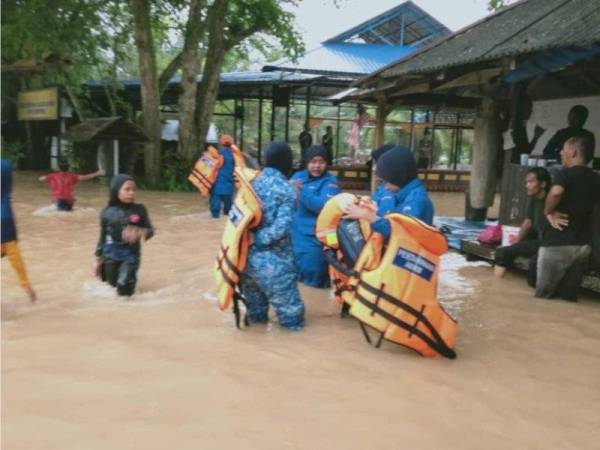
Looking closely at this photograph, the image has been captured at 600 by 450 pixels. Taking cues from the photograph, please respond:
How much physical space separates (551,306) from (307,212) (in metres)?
2.40

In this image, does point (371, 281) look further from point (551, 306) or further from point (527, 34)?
point (527, 34)

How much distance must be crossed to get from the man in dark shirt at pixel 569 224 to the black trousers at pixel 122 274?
376cm

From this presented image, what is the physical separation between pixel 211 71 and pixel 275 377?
44.2 ft

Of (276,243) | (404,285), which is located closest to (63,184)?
(276,243)

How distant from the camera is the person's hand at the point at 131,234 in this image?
214 inches

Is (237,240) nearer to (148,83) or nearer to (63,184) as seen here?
(63,184)

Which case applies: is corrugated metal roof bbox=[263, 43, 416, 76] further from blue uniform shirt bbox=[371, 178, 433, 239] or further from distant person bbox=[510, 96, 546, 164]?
blue uniform shirt bbox=[371, 178, 433, 239]

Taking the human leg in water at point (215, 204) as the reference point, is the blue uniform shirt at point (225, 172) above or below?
above

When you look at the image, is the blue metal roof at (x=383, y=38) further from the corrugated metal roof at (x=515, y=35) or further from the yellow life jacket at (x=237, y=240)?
the yellow life jacket at (x=237, y=240)

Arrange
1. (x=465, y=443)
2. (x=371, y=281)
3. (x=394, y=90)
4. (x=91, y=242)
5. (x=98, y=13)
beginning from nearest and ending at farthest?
(x=465, y=443) → (x=371, y=281) → (x=91, y=242) → (x=394, y=90) → (x=98, y=13)

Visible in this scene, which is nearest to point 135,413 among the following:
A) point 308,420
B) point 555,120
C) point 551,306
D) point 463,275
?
point 308,420

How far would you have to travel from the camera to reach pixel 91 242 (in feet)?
28.0

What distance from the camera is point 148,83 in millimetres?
15469

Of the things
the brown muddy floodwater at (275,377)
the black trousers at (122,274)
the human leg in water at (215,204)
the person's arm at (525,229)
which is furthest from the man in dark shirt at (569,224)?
the human leg in water at (215,204)
